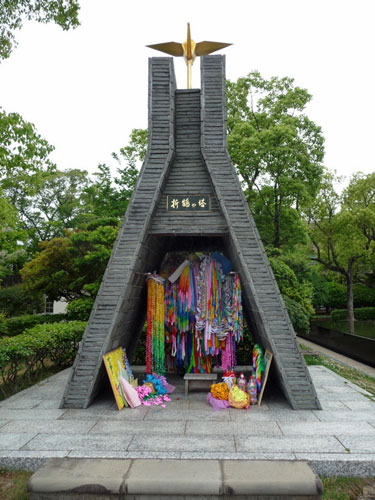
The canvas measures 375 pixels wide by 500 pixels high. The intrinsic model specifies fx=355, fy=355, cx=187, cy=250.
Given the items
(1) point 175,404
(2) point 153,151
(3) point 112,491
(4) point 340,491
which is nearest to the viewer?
(3) point 112,491

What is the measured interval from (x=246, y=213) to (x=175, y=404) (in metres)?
3.93

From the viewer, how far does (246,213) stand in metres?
7.00

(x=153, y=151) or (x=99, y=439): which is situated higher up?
(x=153, y=151)

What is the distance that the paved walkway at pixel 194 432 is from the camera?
450 centimetres

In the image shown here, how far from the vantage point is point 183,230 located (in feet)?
23.4

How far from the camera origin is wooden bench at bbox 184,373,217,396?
7340mm

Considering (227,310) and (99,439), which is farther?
Result: (227,310)

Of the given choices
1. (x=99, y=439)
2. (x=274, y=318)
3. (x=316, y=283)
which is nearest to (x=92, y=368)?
(x=99, y=439)

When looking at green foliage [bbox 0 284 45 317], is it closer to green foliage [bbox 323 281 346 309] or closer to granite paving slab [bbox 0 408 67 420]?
granite paving slab [bbox 0 408 67 420]

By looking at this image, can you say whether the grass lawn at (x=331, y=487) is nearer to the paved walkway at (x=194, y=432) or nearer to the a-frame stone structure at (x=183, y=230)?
the paved walkway at (x=194, y=432)

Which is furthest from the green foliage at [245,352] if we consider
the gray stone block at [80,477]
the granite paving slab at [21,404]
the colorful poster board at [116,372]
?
the gray stone block at [80,477]

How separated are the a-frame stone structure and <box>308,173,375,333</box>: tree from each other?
15.0 meters

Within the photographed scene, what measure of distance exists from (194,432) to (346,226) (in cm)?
1833

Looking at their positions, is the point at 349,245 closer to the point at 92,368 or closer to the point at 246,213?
the point at 246,213
